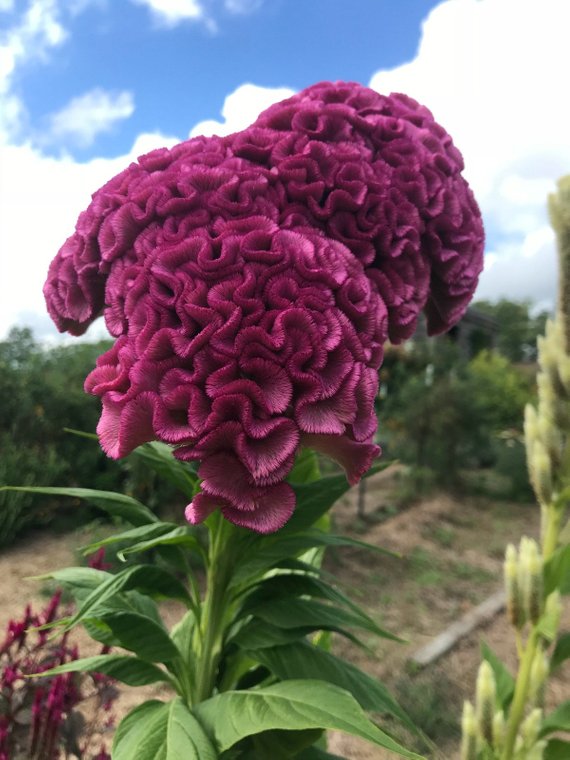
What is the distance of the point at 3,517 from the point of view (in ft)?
24.5

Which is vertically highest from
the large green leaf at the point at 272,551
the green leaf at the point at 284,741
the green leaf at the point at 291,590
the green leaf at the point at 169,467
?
the green leaf at the point at 169,467

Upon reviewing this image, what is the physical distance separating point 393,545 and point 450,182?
23.8 ft

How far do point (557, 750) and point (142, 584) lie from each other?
4.03 ft

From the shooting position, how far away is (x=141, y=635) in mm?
1599

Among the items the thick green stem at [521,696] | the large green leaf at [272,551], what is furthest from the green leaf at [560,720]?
the large green leaf at [272,551]

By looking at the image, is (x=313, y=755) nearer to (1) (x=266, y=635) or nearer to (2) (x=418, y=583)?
(1) (x=266, y=635)

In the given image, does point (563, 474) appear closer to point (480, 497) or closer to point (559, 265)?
point (559, 265)

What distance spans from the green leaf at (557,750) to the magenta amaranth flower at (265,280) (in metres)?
1.22

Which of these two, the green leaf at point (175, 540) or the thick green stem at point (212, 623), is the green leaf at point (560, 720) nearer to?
the thick green stem at point (212, 623)

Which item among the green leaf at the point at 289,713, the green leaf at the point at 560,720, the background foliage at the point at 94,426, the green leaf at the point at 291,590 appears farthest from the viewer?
the background foliage at the point at 94,426

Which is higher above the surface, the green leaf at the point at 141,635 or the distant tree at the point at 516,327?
the distant tree at the point at 516,327

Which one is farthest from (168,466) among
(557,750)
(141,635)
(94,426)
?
(94,426)

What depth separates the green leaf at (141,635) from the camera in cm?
156

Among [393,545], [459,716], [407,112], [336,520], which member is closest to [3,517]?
[336,520]
